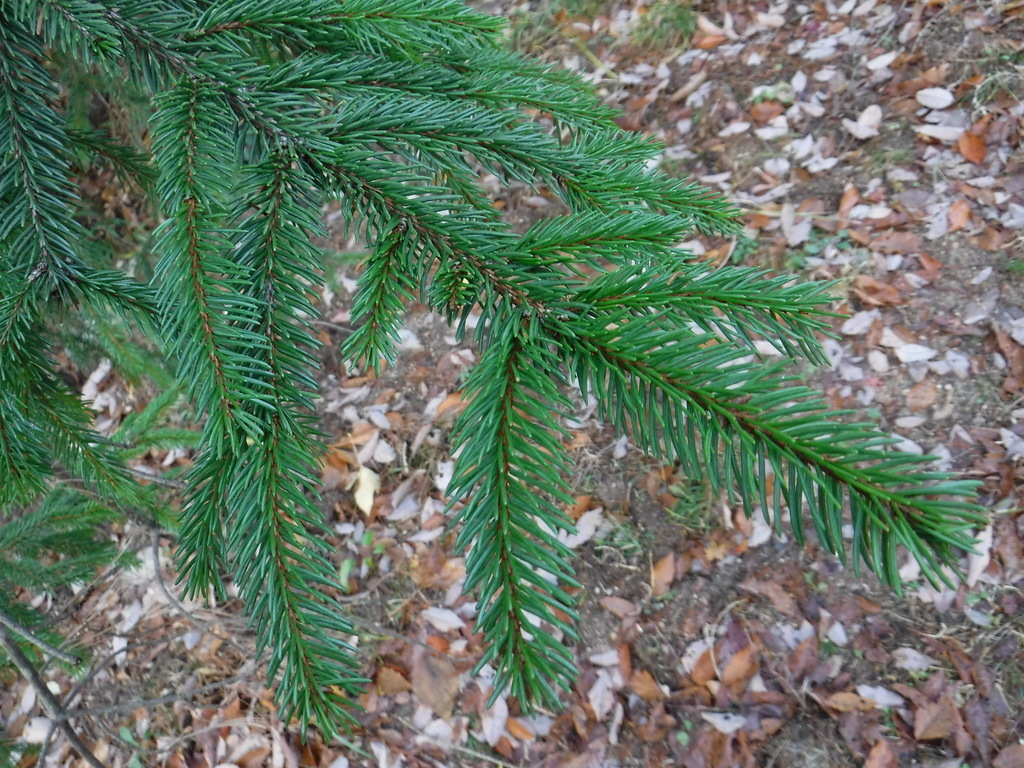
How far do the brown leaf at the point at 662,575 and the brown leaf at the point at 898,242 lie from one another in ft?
4.98

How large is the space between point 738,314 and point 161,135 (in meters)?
0.72

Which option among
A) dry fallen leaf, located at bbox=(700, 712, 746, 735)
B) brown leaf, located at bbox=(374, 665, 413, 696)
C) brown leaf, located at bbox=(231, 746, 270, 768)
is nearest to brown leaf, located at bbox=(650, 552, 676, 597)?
dry fallen leaf, located at bbox=(700, 712, 746, 735)

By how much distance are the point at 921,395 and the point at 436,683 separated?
1986mm

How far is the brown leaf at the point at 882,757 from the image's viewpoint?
5.60ft

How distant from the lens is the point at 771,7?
10.9ft

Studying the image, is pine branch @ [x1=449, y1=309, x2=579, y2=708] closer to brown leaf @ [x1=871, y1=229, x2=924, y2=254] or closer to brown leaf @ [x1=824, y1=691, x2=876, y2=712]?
brown leaf @ [x1=824, y1=691, x2=876, y2=712]

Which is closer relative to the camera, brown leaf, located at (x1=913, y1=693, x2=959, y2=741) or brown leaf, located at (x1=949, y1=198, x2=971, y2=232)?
brown leaf, located at (x1=913, y1=693, x2=959, y2=741)

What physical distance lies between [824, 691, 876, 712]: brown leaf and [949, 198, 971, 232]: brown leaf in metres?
1.80

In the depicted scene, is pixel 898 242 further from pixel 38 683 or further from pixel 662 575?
pixel 38 683

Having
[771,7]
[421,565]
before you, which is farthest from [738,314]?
[771,7]

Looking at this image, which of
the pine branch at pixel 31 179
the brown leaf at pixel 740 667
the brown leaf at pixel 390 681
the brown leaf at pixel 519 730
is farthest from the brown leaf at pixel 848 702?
the pine branch at pixel 31 179

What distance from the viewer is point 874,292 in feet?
8.05

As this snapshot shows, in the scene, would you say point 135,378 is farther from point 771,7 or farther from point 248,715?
point 771,7

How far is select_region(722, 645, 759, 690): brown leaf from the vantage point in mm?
1935
